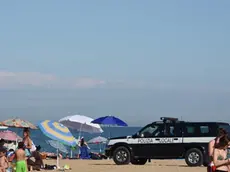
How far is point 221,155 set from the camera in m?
13.5

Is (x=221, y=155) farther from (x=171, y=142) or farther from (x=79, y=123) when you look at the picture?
(x=79, y=123)

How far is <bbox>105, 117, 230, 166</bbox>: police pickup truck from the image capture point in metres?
28.2

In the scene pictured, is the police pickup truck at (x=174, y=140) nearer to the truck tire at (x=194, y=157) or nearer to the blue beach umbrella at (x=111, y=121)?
the truck tire at (x=194, y=157)

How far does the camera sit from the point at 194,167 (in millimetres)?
27969

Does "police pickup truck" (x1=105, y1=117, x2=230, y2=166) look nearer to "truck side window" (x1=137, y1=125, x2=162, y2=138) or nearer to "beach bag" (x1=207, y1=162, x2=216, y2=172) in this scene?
"truck side window" (x1=137, y1=125, x2=162, y2=138)

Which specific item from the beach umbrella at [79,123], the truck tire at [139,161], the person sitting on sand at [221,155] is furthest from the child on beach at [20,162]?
the beach umbrella at [79,123]

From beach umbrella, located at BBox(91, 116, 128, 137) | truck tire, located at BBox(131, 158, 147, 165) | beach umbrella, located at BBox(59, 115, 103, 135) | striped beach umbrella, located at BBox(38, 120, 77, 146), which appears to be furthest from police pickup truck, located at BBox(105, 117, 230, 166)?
beach umbrella, located at BBox(59, 115, 103, 135)

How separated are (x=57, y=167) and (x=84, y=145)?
11.8m

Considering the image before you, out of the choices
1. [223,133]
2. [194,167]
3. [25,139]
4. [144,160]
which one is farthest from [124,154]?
[223,133]

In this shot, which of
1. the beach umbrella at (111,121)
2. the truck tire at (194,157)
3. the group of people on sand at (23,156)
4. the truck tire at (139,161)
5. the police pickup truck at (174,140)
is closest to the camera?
the group of people on sand at (23,156)

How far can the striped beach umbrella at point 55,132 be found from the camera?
1053 inches

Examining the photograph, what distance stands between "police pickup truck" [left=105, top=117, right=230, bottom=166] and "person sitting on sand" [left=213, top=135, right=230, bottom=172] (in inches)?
566

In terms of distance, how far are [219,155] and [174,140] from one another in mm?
14934

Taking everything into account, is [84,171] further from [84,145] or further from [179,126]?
[84,145]
